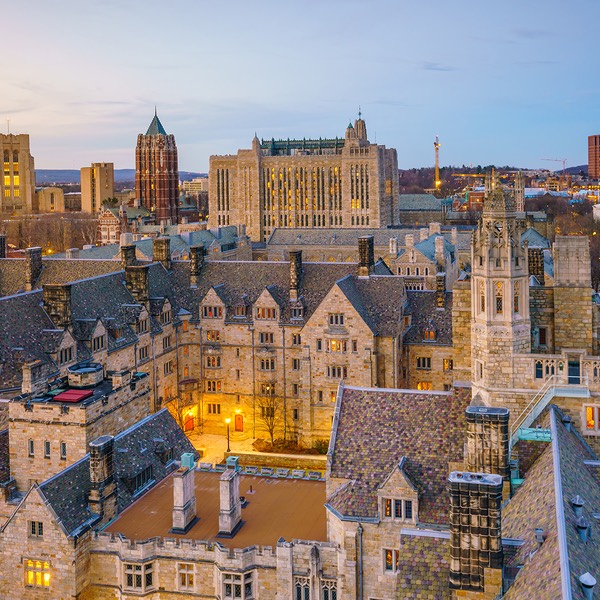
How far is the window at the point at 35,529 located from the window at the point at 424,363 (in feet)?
128

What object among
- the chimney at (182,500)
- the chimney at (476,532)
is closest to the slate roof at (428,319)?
the chimney at (182,500)

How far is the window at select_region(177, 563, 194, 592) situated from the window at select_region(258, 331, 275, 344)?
36275 mm

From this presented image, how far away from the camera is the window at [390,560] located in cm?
3341

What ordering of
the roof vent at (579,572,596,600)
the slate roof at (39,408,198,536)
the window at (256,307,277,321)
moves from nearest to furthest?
1. the roof vent at (579,572,596,600)
2. the slate roof at (39,408,198,536)
3. the window at (256,307,277,321)

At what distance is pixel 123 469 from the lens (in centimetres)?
4006

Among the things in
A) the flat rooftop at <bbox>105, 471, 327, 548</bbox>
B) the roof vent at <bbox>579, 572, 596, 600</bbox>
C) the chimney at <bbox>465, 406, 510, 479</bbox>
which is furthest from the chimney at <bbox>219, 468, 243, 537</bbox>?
the roof vent at <bbox>579, 572, 596, 600</bbox>

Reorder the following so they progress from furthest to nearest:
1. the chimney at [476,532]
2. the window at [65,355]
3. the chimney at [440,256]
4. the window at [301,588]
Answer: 1. the chimney at [440,256]
2. the window at [65,355]
3. the window at [301,588]
4. the chimney at [476,532]

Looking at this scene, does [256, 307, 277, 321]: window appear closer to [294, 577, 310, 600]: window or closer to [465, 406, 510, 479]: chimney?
[294, 577, 310, 600]: window

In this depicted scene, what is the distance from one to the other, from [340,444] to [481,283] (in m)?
9.18

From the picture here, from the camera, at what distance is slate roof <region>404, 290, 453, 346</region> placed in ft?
222

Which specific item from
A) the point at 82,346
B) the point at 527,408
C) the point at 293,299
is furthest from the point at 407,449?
the point at 293,299

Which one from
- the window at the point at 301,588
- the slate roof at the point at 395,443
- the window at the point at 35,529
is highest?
the slate roof at the point at 395,443

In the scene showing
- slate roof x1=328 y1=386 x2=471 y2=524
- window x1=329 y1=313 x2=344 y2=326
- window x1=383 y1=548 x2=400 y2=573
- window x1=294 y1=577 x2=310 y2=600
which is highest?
window x1=329 y1=313 x2=344 y2=326

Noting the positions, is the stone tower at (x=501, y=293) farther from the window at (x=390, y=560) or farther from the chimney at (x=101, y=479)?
the chimney at (x=101, y=479)
